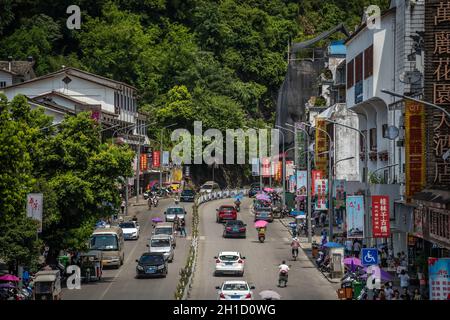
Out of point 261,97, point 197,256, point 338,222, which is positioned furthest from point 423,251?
point 261,97

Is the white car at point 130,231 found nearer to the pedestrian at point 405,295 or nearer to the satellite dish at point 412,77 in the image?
the satellite dish at point 412,77

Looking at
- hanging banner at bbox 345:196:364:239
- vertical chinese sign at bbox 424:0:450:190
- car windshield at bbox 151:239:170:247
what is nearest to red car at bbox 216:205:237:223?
car windshield at bbox 151:239:170:247

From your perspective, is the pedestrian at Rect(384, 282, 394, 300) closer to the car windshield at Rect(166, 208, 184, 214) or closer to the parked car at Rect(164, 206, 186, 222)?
the parked car at Rect(164, 206, 186, 222)

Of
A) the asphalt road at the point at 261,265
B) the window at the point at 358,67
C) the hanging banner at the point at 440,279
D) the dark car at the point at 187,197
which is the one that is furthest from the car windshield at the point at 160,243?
the dark car at the point at 187,197

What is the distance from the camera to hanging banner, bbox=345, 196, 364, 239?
57438 mm

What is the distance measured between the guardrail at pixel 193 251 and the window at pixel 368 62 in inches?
598

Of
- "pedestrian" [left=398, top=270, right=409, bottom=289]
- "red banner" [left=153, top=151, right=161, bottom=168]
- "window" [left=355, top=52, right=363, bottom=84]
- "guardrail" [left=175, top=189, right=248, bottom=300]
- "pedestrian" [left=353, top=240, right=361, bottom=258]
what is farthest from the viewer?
"red banner" [left=153, top=151, right=161, bottom=168]

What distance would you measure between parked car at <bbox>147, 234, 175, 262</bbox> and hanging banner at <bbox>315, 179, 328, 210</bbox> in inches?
575

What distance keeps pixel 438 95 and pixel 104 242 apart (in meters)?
20.4

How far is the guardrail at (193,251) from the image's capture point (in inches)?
1989

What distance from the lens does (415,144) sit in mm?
55000

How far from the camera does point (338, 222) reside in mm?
87750

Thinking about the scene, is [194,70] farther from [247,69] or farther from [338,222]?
[338,222]

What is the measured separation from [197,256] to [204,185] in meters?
56.3
